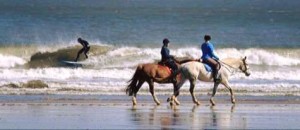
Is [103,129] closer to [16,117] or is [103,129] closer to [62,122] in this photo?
[62,122]

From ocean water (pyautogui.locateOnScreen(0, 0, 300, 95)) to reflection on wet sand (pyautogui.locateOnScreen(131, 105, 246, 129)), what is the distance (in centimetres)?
591

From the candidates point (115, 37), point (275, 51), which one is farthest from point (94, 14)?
point (275, 51)

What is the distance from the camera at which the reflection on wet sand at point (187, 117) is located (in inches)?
701

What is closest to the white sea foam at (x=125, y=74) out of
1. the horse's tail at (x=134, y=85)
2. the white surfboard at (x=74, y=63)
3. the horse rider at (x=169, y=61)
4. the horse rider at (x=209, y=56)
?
the white surfboard at (x=74, y=63)

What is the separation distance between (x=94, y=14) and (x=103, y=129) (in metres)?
51.8

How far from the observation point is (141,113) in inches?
817

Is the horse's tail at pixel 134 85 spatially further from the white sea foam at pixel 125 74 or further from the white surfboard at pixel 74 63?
the white surfboard at pixel 74 63

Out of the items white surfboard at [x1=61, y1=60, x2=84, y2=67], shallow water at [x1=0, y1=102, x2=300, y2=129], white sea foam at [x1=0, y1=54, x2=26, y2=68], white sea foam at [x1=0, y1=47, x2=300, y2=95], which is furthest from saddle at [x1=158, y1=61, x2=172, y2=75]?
white surfboard at [x1=61, y1=60, x2=84, y2=67]

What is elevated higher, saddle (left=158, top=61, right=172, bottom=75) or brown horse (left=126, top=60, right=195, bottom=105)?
saddle (left=158, top=61, right=172, bottom=75)

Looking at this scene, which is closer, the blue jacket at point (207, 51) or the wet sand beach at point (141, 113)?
the wet sand beach at point (141, 113)

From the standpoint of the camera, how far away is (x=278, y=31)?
5797cm

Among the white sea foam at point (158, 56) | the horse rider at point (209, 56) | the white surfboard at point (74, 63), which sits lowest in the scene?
the horse rider at point (209, 56)

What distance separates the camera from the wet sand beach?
58.8 feet

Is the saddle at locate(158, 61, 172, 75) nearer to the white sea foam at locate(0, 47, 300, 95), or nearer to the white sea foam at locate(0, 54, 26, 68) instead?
the white sea foam at locate(0, 47, 300, 95)
